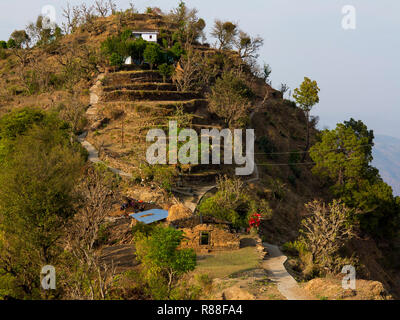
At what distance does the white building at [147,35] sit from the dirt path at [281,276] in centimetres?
5409

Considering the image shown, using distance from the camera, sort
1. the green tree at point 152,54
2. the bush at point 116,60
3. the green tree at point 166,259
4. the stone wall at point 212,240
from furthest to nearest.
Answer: the green tree at point 152,54, the bush at point 116,60, the stone wall at point 212,240, the green tree at point 166,259

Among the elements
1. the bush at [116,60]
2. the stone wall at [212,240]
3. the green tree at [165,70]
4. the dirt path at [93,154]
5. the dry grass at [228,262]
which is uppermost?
the bush at [116,60]

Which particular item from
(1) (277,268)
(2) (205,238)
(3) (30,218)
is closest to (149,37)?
(2) (205,238)

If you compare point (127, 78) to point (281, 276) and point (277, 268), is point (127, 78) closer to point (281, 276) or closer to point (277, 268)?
point (277, 268)

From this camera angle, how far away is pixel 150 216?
2892cm

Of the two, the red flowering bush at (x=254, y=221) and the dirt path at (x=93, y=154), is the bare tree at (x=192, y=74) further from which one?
the red flowering bush at (x=254, y=221)

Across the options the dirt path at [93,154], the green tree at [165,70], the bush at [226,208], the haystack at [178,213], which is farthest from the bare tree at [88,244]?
the green tree at [165,70]

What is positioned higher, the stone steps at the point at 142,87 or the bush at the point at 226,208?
the stone steps at the point at 142,87

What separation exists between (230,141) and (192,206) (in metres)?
18.0

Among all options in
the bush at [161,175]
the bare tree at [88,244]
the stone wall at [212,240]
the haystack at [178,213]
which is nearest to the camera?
the bare tree at [88,244]

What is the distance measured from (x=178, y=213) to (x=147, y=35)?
2004 inches

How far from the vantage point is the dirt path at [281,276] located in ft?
65.5

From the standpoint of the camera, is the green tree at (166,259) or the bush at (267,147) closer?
the green tree at (166,259)

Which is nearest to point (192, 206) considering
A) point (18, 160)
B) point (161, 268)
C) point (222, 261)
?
point (222, 261)
